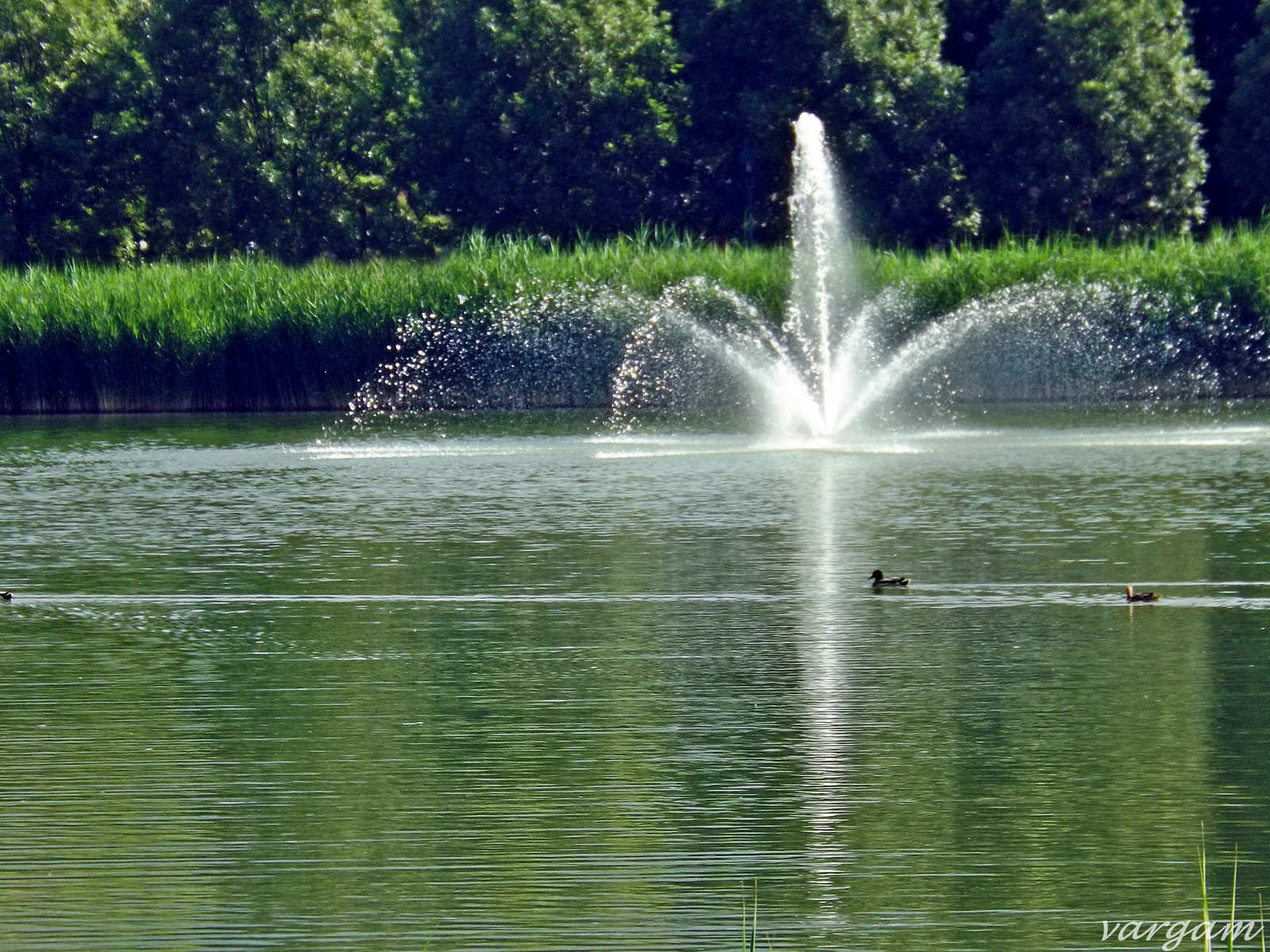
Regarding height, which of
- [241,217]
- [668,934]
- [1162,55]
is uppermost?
[1162,55]

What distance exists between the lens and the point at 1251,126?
44.5m

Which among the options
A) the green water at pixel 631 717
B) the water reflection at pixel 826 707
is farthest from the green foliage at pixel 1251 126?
the water reflection at pixel 826 707

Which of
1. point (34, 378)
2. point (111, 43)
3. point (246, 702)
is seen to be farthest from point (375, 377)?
point (246, 702)

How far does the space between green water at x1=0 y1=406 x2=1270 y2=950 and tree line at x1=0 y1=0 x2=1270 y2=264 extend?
2463 cm

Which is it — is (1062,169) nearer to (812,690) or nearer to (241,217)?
(241,217)

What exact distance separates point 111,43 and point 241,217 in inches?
175

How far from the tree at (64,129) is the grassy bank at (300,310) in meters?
10.8

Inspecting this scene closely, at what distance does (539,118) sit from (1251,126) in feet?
45.3

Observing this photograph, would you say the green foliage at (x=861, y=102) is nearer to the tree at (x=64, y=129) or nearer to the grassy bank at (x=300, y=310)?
the grassy bank at (x=300, y=310)

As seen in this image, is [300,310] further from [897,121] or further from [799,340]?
[897,121]

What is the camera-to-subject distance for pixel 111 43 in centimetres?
4472

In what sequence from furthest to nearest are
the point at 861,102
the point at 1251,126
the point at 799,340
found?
the point at 1251,126, the point at 861,102, the point at 799,340

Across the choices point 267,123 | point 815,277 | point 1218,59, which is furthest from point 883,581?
point 1218,59

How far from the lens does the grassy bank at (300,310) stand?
1307 inches
